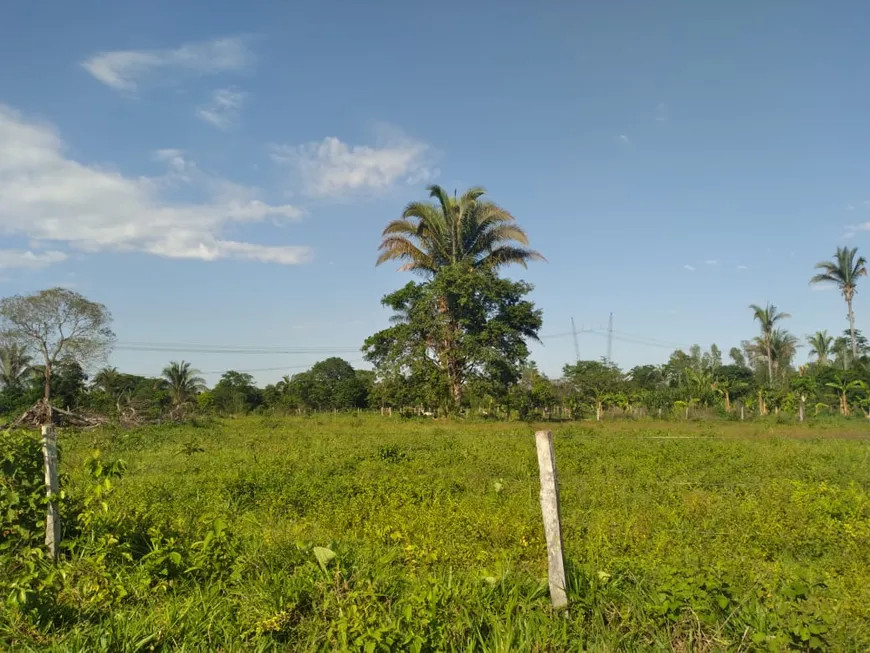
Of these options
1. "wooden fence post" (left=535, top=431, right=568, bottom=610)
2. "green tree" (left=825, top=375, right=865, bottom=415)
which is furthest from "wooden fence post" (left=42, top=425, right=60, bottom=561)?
"green tree" (left=825, top=375, right=865, bottom=415)

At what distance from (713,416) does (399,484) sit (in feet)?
70.9

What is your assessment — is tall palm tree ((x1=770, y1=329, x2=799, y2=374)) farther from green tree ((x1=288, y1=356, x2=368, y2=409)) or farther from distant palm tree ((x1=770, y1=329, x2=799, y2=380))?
green tree ((x1=288, y1=356, x2=368, y2=409))

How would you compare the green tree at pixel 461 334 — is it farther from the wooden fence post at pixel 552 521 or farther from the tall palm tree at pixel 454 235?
the wooden fence post at pixel 552 521

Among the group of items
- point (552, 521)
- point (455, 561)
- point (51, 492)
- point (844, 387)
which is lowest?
point (455, 561)

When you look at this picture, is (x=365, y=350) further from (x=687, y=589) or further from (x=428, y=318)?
(x=687, y=589)

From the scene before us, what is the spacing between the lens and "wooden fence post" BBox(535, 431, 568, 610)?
375 centimetres

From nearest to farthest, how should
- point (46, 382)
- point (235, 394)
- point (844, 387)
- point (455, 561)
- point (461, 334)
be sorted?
1. point (455, 561)
2. point (461, 334)
3. point (844, 387)
4. point (46, 382)
5. point (235, 394)

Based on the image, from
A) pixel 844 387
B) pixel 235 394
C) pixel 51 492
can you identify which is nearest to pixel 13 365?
pixel 235 394

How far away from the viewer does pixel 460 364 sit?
2397cm

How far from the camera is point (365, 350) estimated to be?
2539 cm

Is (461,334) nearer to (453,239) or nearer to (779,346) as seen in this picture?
(453,239)

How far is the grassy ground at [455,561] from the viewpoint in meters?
3.41

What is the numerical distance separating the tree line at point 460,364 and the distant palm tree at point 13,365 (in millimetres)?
88

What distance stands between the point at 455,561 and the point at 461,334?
18526mm
